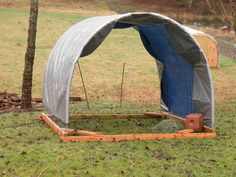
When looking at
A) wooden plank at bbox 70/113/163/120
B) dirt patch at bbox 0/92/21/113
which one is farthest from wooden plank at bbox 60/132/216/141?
dirt patch at bbox 0/92/21/113

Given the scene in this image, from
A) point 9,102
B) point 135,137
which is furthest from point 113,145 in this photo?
point 9,102

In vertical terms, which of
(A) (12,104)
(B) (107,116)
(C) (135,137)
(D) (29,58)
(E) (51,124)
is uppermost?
(D) (29,58)

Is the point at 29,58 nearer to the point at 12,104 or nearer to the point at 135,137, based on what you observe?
the point at 12,104

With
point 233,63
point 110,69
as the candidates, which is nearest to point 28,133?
point 110,69

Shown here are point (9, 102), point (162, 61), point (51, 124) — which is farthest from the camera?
point (9, 102)

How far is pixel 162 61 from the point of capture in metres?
13.9

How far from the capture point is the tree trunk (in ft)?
47.1

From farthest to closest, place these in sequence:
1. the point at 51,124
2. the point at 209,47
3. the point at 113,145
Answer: the point at 209,47 → the point at 51,124 → the point at 113,145

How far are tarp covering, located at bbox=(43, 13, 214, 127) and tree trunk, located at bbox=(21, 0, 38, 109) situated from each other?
2026mm

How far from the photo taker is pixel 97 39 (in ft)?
35.8

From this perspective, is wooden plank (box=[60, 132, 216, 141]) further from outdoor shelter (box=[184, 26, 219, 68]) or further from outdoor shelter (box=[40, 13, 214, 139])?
outdoor shelter (box=[184, 26, 219, 68])

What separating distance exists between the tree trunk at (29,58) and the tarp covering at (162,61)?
2.03 meters

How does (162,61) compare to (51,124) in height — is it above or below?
above

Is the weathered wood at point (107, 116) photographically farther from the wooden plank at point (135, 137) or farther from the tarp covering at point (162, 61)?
the wooden plank at point (135, 137)
